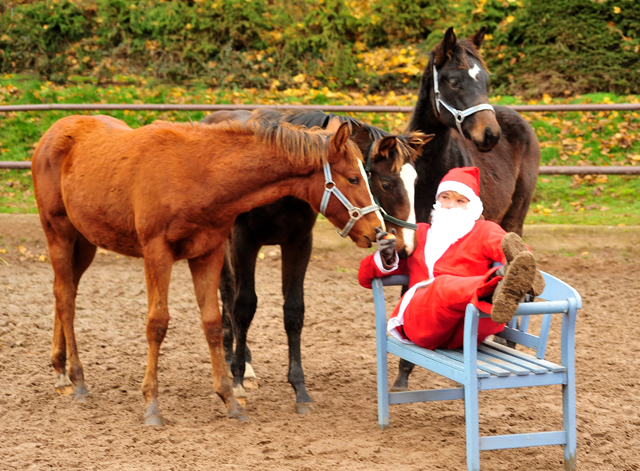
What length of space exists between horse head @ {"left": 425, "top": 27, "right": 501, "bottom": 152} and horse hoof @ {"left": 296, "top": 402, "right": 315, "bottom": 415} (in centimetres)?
213

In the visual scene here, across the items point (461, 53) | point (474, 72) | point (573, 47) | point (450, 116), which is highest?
point (461, 53)

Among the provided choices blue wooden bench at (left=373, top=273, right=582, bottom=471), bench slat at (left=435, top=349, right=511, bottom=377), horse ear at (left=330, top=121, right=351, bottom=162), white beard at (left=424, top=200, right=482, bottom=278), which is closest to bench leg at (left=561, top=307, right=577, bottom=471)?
blue wooden bench at (left=373, top=273, right=582, bottom=471)

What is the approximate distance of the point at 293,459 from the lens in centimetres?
330

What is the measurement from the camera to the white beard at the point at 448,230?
359 centimetres

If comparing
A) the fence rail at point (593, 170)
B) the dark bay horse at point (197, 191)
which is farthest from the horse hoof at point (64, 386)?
the fence rail at point (593, 170)

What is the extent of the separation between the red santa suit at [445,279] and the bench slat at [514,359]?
0.31ft

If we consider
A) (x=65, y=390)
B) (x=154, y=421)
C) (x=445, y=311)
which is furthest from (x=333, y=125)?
(x=65, y=390)

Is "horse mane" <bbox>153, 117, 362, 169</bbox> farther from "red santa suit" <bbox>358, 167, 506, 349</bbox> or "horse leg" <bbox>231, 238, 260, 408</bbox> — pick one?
"horse leg" <bbox>231, 238, 260, 408</bbox>

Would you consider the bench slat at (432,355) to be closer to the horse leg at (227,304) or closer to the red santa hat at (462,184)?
the red santa hat at (462,184)

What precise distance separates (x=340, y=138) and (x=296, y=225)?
80 cm

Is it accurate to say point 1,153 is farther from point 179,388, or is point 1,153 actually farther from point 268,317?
point 179,388

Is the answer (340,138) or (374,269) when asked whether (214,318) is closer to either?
(374,269)

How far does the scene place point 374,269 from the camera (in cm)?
375

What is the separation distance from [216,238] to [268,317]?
2430 mm
